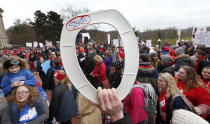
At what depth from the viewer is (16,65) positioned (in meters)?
2.49

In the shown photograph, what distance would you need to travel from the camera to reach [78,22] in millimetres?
860

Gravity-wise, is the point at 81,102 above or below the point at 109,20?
below

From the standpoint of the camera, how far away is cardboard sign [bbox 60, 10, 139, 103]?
0.86 m

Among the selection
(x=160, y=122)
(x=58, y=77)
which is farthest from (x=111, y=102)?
(x=160, y=122)

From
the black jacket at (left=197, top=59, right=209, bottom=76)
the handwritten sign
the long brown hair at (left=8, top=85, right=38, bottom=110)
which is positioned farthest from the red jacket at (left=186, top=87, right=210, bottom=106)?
the long brown hair at (left=8, top=85, right=38, bottom=110)

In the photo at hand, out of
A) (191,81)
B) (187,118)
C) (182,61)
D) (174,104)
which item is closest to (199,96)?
(191,81)

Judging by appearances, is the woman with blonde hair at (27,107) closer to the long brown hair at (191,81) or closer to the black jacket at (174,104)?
the black jacket at (174,104)

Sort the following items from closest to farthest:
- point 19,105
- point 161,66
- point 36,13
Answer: point 19,105, point 161,66, point 36,13

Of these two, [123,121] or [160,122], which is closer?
[123,121]

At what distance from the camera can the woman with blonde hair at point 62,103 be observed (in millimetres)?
2150

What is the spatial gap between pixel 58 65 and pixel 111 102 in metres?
3.16

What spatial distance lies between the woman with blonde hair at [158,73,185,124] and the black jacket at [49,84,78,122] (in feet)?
5.15

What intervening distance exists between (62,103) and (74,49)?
1.64 meters

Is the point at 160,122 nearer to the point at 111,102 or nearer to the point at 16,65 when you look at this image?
the point at 111,102
